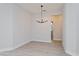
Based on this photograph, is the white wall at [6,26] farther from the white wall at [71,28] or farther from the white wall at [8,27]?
the white wall at [71,28]

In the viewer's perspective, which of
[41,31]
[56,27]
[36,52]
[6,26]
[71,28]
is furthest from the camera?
[56,27]

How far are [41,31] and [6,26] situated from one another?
340 cm

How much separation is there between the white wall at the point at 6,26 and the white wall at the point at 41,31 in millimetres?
3099

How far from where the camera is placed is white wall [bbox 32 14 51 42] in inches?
306

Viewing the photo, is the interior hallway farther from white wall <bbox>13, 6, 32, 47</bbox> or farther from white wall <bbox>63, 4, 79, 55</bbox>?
white wall <bbox>13, 6, 32, 47</bbox>

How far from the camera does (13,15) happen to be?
520 centimetres

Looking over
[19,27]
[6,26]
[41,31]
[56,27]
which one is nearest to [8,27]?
[6,26]

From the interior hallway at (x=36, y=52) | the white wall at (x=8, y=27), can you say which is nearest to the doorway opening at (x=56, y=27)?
the interior hallway at (x=36, y=52)

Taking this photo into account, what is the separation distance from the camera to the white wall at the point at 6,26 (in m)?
4.79

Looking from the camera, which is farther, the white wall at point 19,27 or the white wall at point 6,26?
the white wall at point 19,27

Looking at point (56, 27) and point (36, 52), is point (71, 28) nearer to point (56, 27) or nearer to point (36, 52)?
point (36, 52)

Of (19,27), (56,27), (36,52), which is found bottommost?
(36,52)

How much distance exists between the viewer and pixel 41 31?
793cm

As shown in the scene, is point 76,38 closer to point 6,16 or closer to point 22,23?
point 6,16
